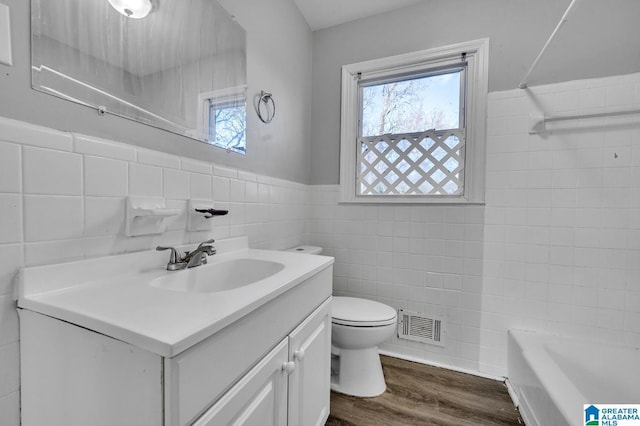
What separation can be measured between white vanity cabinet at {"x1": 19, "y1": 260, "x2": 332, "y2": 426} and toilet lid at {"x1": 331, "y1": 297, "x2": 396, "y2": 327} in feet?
1.87

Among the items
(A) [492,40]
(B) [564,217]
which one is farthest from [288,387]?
(A) [492,40]

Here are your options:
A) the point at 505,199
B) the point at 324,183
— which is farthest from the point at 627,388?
the point at 324,183

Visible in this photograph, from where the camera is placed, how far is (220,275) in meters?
0.99

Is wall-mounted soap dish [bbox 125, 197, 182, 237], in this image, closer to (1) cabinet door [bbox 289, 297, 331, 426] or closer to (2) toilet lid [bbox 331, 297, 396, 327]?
(1) cabinet door [bbox 289, 297, 331, 426]

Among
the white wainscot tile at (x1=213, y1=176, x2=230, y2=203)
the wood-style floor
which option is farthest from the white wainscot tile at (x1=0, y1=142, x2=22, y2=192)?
the wood-style floor

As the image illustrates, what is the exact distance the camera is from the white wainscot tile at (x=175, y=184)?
88 cm

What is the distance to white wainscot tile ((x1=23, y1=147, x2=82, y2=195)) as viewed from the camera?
0.57 m

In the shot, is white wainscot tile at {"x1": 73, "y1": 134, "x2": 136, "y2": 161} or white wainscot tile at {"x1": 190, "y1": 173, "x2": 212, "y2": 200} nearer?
white wainscot tile at {"x1": 73, "y1": 134, "x2": 136, "y2": 161}

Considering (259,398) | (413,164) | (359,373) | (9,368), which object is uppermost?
(413,164)

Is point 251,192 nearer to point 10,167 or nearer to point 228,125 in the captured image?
point 228,125

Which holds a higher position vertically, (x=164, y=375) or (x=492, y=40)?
(x=492, y=40)

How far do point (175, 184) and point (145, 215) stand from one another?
0.61ft

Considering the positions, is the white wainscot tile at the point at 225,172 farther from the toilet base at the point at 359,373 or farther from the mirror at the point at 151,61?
the toilet base at the point at 359,373

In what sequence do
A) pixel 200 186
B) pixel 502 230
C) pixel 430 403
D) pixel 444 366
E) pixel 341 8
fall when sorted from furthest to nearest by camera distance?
pixel 341 8, pixel 444 366, pixel 502 230, pixel 430 403, pixel 200 186
